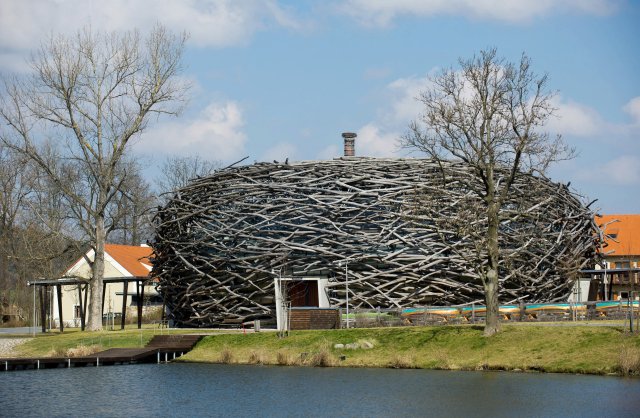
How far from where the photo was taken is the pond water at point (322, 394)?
20.3 metres

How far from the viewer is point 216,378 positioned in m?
27.3

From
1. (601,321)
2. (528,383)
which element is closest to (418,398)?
(528,383)

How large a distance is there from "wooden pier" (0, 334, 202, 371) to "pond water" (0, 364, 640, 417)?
141 inches

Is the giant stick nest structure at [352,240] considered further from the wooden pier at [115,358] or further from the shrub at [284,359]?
the shrub at [284,359]

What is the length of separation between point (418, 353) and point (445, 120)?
6.87 m

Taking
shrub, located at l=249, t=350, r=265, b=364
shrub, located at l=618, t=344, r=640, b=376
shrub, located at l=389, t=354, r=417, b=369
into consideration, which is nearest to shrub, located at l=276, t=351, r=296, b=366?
shrub, located at l=249, t=350, r=265, b=364

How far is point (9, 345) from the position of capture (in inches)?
1526

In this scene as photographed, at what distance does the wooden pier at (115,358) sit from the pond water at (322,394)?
3.58 metres

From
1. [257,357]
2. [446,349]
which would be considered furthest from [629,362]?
[257,357]

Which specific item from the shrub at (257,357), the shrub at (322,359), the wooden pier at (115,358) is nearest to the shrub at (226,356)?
the shrub at (257,357)

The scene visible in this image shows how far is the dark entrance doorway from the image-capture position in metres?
38.5

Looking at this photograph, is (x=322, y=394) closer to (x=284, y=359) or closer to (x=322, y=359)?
(x=322, y=359)

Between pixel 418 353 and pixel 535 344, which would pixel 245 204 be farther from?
pixel 535 344

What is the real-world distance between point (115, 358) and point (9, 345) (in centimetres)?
834
